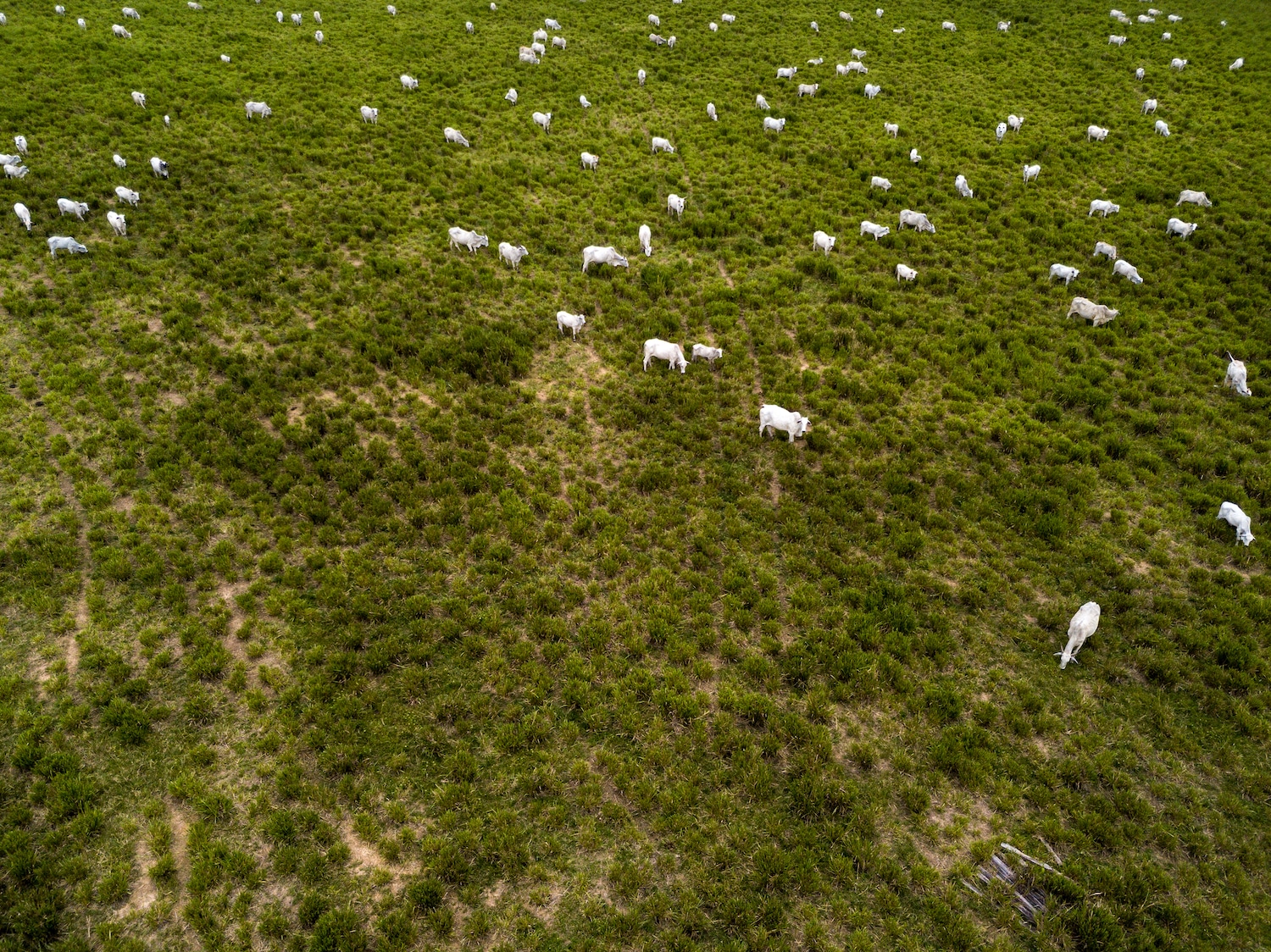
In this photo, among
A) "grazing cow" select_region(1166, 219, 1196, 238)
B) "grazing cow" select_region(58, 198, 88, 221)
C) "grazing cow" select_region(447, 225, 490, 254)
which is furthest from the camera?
"grazing cow" select_region(1166, 219, 1196, 238)

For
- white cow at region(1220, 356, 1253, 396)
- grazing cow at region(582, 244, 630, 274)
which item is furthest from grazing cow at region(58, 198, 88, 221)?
white cow at region(1220, 356, 1253, 396)

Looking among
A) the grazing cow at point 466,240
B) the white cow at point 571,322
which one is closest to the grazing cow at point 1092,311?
the white cow at point 571,322

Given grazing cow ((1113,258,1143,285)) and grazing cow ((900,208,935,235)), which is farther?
grazing cow ((900,208,935,235))

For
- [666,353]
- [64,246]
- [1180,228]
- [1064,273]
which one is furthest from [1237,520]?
[64,246]

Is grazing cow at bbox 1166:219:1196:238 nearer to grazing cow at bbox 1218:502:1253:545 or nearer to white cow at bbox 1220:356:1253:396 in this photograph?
white cow at bbox 1220:356:1253:396

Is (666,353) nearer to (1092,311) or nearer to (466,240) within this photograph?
(466,240)

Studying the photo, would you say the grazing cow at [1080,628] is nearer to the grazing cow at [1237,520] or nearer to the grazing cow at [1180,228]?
the grazing cow at [1237,520]
